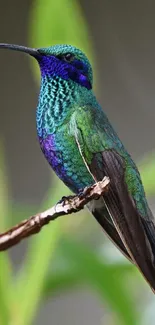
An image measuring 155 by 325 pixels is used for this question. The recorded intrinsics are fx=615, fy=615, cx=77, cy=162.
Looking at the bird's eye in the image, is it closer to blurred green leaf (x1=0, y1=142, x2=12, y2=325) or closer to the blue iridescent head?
the blue iridescent head

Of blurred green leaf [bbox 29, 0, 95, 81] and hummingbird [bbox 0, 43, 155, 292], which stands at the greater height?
blurred green leaf [bbox 29, 0, 95, 81]

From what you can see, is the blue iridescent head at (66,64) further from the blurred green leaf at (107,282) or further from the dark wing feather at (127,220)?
the blurred green leaf at (107,282)

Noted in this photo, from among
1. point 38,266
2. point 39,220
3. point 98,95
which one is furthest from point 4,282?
point 98,95

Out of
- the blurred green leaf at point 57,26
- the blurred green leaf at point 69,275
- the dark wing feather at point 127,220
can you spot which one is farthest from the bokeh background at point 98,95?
the dark wing feather at point 127,220

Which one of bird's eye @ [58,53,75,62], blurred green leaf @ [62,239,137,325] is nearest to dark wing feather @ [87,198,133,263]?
bird's eye @ [58,53,75,62]

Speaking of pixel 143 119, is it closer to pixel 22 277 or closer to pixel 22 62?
pixel 22 62

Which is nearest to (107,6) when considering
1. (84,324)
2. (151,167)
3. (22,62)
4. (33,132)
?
(22,62)
